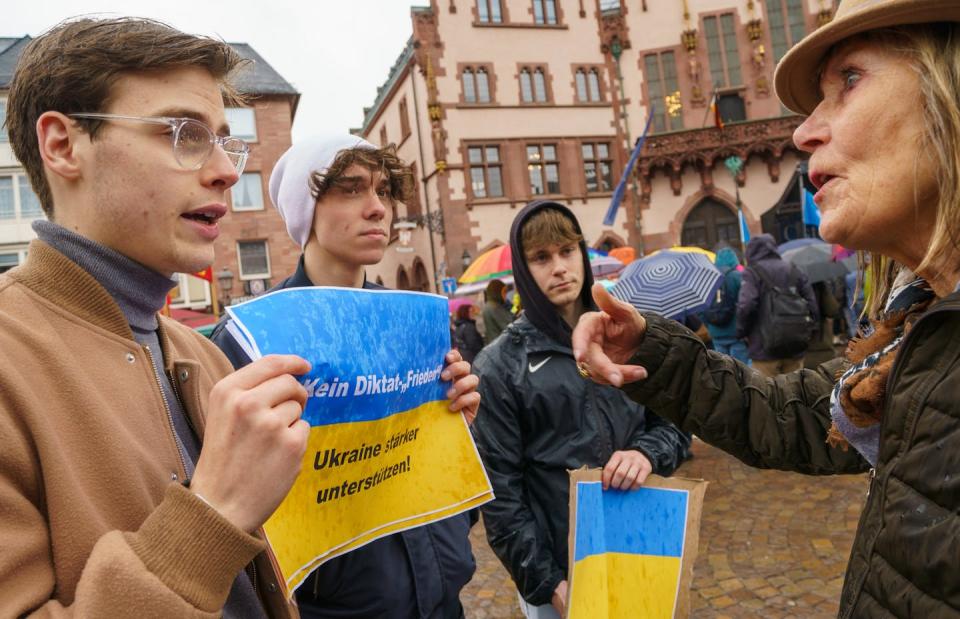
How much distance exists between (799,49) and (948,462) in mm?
829

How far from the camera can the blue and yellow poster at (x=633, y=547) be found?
2008 mm

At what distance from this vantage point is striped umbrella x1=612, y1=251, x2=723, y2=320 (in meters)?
6.39

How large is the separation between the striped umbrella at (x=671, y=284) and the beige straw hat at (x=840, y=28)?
4783 millimetres

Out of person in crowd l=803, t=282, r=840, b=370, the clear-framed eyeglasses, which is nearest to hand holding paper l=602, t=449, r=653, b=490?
the clear-framed eyeglasses

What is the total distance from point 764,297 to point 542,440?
182 inches

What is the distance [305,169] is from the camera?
87.8 inches

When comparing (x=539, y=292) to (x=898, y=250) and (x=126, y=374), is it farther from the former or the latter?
(x=126, y=374)

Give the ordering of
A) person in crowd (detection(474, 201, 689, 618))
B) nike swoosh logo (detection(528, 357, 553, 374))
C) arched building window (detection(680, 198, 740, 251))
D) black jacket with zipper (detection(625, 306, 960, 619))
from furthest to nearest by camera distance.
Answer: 1. arched building window (detection(680, 198, 740, 251))
2. nike swoosh logo (detection(528, 357, 553, 374))
3. person in crowd (detection(474, 201, 689, 618))
4. black jacket with zipper (detection(625, 306, 960, 619))

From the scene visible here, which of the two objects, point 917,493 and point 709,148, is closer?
point 917,493

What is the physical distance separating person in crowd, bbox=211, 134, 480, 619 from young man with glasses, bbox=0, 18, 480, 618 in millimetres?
547

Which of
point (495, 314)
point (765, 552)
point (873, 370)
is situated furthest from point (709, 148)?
point (873, 370)

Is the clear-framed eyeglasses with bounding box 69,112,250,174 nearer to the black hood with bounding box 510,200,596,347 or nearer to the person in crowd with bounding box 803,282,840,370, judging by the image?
the black hood with bounding box 510,200,596,347

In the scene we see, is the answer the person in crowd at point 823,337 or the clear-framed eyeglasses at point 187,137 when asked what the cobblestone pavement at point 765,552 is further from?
the clear-framed eyeglasses at point 187,137

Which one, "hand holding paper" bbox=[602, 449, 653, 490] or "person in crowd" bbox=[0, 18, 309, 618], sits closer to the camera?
"person in crowd" bbox=[0, 18, 309, 618]
